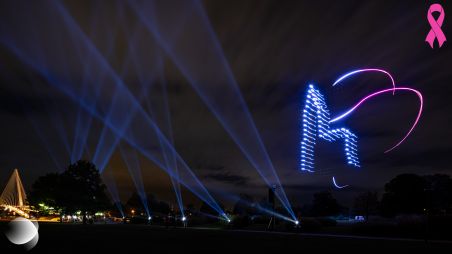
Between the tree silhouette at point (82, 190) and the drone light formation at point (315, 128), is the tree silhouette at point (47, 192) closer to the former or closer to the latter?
the tree silhouette at point (82, 190)

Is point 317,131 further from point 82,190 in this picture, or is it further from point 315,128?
point 82,190

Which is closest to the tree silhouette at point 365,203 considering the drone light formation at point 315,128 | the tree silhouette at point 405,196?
the tree silhouette at point 405,196

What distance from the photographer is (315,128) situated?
167 feet

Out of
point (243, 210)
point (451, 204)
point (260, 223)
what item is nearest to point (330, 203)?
point (243, 210)

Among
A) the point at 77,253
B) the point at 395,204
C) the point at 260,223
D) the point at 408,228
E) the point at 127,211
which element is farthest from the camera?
the point at 127,211

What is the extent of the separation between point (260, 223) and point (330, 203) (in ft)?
206

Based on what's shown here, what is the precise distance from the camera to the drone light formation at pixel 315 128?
153ft

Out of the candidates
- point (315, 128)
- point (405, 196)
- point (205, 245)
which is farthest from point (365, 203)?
point (205, 245)

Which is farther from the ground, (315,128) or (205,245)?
(315,128)

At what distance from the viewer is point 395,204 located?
7856 cm

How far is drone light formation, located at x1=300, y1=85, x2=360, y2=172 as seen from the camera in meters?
46.8

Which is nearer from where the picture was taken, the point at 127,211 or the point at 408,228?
the point at 408,228

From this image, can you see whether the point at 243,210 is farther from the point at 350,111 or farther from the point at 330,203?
the point at 350,111

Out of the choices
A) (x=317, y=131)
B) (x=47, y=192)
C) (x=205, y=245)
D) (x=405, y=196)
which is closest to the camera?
(x=205, y=245)
